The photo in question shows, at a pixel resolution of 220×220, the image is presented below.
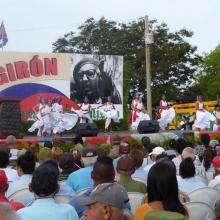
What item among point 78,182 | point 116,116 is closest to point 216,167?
point 78,182

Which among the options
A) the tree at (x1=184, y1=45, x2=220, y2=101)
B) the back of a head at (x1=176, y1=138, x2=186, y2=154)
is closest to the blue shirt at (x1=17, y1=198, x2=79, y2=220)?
the back of a head at (x1=176, y1=138, x2=186, y2=154)

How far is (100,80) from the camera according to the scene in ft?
104

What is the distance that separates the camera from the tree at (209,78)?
57.8 meters

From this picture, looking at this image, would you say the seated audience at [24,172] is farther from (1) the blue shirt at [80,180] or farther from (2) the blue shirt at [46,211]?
(2) the blue shirt at [46,211]

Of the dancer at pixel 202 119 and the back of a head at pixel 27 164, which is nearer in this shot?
the back of a head at pixel 27 164

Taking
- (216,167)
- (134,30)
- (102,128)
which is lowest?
(102,128)

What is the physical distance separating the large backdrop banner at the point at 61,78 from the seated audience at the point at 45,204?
81.5ft

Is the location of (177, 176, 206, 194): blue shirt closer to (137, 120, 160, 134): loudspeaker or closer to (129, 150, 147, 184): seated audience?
(129, 150, 147, 184): seated audience

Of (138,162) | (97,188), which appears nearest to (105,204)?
(97,188)

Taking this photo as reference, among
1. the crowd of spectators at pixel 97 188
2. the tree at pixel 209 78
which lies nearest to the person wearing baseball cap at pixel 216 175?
the crowd of spectators at pixel 97 188

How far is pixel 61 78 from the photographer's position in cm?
3016

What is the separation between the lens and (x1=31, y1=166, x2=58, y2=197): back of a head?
4.03m

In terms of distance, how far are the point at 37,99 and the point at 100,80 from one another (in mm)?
3915

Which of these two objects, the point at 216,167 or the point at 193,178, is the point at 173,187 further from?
the point at 216,167
